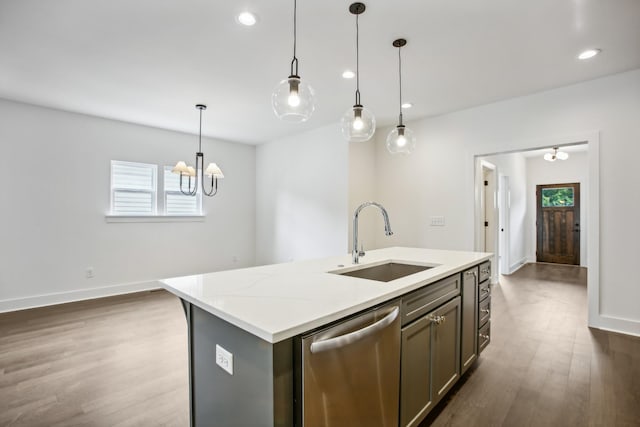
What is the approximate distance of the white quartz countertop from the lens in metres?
1.03

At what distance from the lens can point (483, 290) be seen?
8.02 ft

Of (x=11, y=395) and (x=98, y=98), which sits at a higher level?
(x=98, y=98)

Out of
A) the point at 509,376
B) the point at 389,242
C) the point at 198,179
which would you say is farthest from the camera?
the point at 198,179

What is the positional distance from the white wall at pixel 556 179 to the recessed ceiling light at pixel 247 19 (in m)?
7.99

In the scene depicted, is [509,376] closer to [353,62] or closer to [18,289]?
[353,62]

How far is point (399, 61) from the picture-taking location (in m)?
2.87

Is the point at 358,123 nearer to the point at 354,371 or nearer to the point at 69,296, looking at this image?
the point at 354,371

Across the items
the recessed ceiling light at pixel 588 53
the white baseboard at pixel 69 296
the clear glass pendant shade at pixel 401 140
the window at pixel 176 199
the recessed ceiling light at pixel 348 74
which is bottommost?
the white baseboard at pixel 69 296

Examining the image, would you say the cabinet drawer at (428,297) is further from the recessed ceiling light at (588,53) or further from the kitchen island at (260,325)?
the recessed ceiling light at (588,53)

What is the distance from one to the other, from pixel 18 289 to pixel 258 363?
4661 mm

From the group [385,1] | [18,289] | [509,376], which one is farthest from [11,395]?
[385,1]

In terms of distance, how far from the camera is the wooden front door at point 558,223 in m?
7.24

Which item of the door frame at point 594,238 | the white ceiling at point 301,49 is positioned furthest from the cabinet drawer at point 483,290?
the white ceiling at point 301,49

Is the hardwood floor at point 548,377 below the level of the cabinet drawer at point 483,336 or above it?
below
